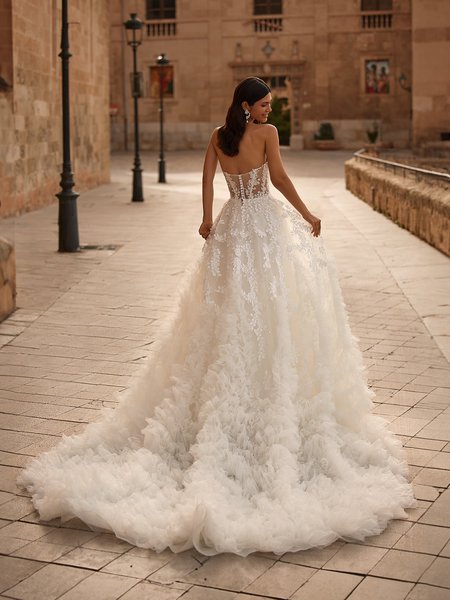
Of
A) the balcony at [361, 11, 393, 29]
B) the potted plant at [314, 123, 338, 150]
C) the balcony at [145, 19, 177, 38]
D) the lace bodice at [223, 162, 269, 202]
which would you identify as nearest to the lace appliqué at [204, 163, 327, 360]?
the lace bodice at [223, 162, 269, 202]

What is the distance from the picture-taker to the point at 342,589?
362cm

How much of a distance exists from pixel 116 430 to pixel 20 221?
1340 cm

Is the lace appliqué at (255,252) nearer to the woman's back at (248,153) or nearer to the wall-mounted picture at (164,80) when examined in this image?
the woman's back at (248,153)

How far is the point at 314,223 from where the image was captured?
207 inches

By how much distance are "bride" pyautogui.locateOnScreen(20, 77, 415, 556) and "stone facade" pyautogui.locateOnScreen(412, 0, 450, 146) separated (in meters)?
35.5

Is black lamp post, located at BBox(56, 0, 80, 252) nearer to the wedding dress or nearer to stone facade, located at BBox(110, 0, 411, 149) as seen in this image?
the wedding dress

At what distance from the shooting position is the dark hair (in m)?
4.89

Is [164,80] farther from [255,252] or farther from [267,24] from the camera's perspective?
[255,252]

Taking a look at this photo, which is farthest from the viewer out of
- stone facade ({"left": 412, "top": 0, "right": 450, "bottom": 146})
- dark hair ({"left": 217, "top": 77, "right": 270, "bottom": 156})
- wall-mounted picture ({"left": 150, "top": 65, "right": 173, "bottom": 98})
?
wall-mounted picture ({"left": 150, "top": 65, "right": 173, "bottom": 98})

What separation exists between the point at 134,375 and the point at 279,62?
141 feet

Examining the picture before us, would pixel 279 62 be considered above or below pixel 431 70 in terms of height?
above

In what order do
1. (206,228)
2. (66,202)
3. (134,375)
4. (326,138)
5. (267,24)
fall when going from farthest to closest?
(267,24) < (326,138) < (66,202) < (134,375) < (206,228)

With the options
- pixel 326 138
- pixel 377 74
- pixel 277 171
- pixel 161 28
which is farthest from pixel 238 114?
pixel 161 28

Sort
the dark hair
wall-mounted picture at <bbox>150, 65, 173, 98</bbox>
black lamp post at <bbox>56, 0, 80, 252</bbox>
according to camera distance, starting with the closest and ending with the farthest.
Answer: the dark hair, black lamp post at <bbox>56, 0, 80, 252</bbox>, wall-mounted picture at <bbox>150, 65, 173, 98</bbox>
